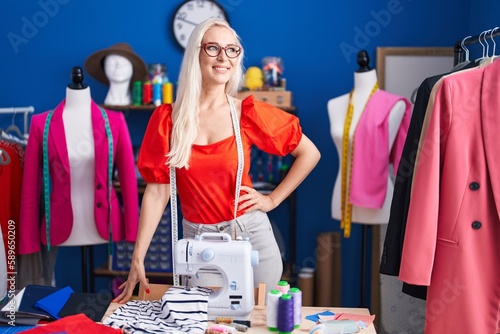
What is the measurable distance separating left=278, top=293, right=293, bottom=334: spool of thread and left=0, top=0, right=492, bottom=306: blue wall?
2.43 m

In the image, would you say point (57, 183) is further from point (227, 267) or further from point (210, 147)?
point (227, 267)

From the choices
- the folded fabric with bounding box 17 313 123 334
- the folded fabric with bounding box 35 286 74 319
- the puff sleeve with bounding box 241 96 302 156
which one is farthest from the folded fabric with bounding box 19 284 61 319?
the puff sleeve with bounding box 241 96 302 156

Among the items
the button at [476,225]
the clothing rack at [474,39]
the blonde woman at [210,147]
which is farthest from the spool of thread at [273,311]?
the clothing rack at [474,39]

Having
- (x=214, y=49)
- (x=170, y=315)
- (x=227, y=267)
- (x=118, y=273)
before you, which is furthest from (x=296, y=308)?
(x=118, y=273)

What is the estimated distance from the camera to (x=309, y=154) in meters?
2.45

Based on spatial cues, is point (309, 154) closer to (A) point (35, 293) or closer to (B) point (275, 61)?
(A) point (35, 293)

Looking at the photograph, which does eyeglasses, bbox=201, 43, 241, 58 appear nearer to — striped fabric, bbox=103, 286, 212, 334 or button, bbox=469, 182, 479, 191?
striped fabric, bbox=103, 286, 212, 334

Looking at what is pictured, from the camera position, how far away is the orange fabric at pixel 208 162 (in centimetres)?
216

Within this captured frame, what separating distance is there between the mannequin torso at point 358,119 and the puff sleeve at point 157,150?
4.70 feet

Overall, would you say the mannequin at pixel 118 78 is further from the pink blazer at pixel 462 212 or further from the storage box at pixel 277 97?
the pink blazer at pixel 462 212

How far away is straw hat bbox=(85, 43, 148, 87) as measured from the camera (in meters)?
3.67

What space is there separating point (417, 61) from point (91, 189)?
218cm

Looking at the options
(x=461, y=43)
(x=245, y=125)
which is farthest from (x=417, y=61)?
(x=245, y=125)

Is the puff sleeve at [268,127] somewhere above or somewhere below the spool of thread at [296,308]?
above
